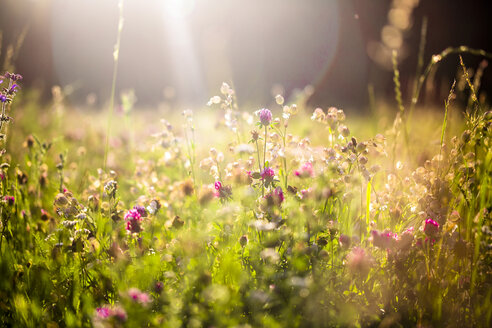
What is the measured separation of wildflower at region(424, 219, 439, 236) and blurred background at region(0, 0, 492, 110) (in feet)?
9.69

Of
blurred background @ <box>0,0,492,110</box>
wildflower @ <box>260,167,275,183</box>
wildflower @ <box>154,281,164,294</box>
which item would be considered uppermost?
blurred background @ <box>0,0,492,110</box>

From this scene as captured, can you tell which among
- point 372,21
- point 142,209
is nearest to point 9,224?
point 142,209

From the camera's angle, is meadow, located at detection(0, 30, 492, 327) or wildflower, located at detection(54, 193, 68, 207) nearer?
meadow, located at detection(0, 30, 492, 327)

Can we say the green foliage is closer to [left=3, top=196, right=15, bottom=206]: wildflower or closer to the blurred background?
[left=3, top=196, right=15, bottom=206]: wildflower

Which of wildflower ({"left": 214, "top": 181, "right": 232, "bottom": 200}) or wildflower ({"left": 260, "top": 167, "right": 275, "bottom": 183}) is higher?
wildflower ({"left": 260, "top": 167, "right": 275, "bottom": 183})

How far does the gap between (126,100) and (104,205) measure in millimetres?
1391

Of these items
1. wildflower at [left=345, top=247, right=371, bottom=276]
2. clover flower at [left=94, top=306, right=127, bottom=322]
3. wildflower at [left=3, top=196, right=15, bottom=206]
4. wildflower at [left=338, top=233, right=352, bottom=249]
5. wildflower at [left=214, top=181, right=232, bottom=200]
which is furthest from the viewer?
wildflower at [left=3, top=196, right=15, bottom=206]

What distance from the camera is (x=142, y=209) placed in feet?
4.54

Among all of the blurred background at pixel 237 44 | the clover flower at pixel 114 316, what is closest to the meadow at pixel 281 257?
the clover flower at pixel 114 316

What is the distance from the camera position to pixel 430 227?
1188 millimetres

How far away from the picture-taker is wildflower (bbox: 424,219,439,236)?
3.90ft

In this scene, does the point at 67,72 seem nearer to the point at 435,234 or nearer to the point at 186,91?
the point at 186,91

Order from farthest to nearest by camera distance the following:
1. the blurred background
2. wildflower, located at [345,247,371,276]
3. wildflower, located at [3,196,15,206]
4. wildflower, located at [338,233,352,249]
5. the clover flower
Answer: the blurred background → wildflower, located at [3,196,15,206] → wildflower, located at [338,233,352,249] → wildflower, located at [345,247,371,276] → the clover flower

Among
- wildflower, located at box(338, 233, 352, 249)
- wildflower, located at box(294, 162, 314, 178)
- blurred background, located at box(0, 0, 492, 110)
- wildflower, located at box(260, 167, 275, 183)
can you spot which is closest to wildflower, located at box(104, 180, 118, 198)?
wildflower, located at box(260, 167, 275, 183)
